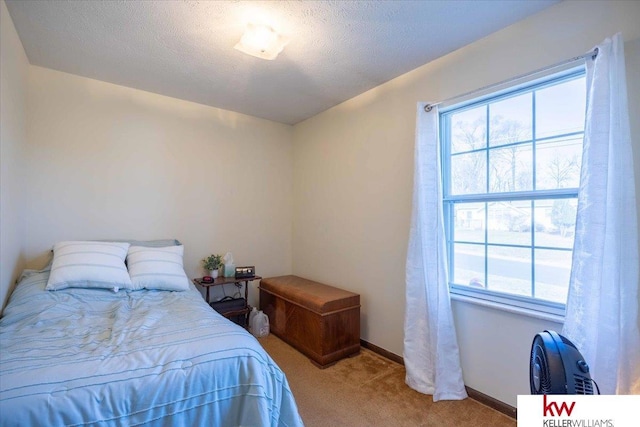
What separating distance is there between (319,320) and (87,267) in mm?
1824

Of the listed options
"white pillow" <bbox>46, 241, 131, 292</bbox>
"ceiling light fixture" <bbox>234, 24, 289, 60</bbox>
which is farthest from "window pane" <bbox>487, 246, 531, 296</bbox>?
"white pillow" <bbox>46, 241, 131, 292</bbox>

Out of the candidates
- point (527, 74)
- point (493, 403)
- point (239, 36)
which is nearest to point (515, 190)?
point (527, 74)

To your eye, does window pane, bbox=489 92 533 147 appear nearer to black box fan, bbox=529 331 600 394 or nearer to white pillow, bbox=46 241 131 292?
black box fan, bbox=529 331 600 394

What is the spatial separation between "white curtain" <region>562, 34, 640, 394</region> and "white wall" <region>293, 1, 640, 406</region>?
0.14 metres

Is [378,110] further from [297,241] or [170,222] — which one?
[170,222]

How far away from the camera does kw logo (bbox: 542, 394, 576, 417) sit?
108 centimetres

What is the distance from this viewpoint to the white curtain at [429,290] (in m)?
2.06

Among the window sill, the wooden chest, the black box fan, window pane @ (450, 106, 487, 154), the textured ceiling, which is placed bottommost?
the wooden chest

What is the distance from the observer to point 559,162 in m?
1.76

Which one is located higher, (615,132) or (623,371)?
(615,132)

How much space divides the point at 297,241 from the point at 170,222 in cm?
150

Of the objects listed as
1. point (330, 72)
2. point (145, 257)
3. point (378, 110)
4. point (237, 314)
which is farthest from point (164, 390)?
point (378, 110)

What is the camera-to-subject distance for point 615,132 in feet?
4.72

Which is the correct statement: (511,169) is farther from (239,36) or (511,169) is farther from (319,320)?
(239,36)
